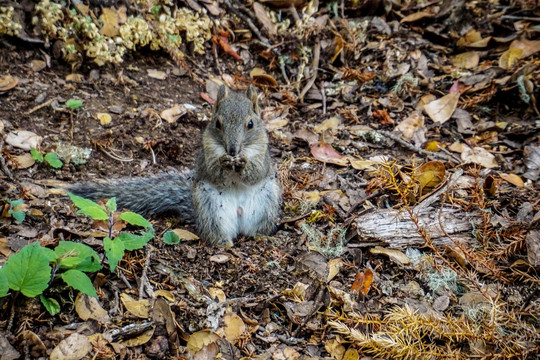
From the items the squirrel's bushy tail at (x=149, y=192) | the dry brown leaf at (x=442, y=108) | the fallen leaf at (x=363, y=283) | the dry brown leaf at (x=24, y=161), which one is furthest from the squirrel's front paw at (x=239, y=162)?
the dry brown leaf at (x=442, y=108)

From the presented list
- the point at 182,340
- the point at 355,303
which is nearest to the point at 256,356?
the point at 182,340

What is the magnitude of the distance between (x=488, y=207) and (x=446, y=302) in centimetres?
97

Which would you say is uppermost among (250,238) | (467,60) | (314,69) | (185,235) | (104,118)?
(467,60)

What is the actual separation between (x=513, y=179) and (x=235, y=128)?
2114 mm

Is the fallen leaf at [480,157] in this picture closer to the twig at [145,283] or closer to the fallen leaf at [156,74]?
the twig at [145,283]

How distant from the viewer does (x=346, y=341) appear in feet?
8.39

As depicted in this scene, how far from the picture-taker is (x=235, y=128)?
3701 mm

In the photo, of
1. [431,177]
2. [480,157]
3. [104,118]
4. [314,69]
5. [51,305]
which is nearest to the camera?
[51,305]

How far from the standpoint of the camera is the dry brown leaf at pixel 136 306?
2.47m

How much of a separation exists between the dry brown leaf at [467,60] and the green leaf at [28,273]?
4419mm

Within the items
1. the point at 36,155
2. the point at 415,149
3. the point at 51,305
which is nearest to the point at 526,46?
the point at 415,149

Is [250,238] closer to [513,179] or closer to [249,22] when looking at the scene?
[513,179]

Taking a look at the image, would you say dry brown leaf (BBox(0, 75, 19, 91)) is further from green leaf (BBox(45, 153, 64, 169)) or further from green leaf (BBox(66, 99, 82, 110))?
green leaf (BBox(45, 153, 64, 169))

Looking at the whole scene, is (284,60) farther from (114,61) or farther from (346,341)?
(346,341)
